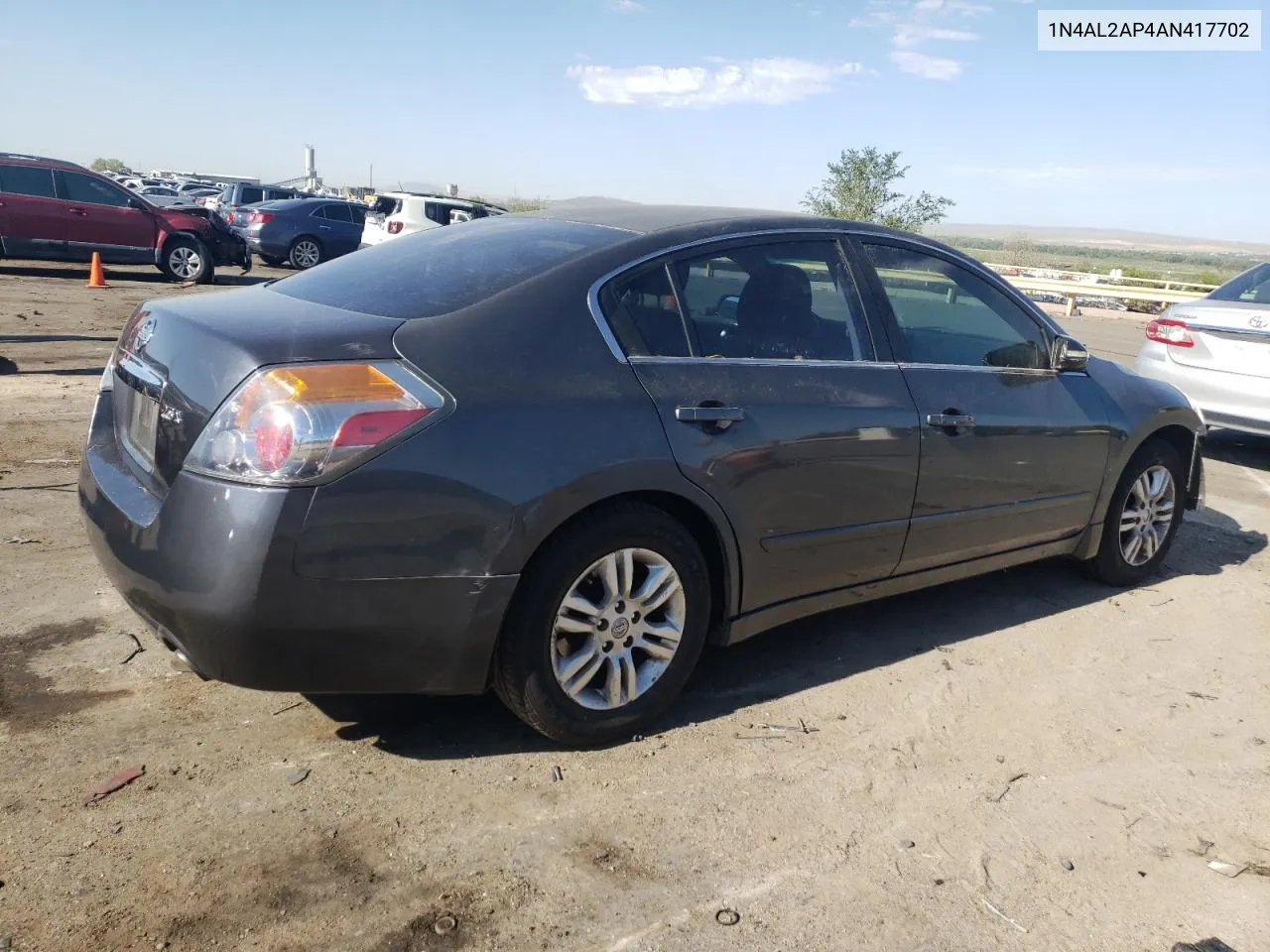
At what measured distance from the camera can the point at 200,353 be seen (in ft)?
9.73

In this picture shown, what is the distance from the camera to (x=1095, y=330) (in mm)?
22281

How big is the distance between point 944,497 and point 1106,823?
1353 mm

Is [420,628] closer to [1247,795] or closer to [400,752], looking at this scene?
[400,752]

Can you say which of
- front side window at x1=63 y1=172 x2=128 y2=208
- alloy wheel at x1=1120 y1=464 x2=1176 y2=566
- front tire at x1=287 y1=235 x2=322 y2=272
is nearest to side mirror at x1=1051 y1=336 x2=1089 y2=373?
alloy wheel at x1=1120 y1=464 x2=1176 y2=566

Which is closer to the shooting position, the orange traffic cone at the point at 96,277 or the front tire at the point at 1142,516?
the front tire at the point at 1142,516

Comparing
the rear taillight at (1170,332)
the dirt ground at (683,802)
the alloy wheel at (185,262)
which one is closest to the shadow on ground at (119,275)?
the alloy wheel at (185,262)

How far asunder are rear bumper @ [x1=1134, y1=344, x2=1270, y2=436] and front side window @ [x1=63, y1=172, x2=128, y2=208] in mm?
15494

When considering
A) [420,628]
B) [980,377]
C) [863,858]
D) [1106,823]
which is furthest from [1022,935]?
[980,377]

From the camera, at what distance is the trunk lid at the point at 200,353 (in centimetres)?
→ 285

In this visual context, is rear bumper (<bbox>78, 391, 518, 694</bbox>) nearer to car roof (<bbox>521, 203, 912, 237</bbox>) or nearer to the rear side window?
car roof (<bbox>521, 203, 912, 237</bbox>)

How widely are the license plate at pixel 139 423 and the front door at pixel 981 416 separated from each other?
2.54 m

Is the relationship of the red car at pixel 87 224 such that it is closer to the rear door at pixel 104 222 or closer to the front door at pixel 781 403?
the rear door at pixel 104 222

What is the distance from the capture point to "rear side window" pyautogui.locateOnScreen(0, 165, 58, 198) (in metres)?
16.3

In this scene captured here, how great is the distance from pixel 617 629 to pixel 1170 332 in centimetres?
669
